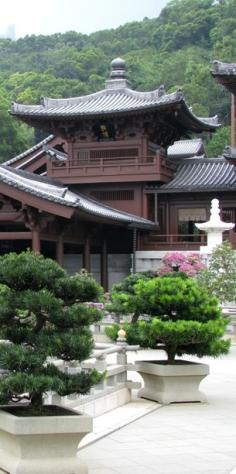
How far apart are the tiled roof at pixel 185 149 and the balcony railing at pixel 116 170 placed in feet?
14.8

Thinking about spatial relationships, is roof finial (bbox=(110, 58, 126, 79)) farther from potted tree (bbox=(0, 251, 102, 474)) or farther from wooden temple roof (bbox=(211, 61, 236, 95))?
potted tree (bbox=(0, 251, 102, 474))

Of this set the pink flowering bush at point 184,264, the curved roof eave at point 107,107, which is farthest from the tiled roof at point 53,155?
the pink flowering bush at point 184,264

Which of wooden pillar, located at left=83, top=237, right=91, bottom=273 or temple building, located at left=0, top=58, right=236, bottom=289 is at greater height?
temple building, located at left=0, top=58, right=236, bottom=289

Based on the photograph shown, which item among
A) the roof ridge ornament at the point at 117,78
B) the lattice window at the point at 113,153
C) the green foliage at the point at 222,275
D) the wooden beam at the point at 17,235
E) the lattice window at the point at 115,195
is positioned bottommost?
the green foliage at the point at 222,275

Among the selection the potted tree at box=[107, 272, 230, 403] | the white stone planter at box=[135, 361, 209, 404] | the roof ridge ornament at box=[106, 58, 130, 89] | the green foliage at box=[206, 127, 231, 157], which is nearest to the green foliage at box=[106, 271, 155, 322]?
the potted tree at box=[107, 272, 230, 403]

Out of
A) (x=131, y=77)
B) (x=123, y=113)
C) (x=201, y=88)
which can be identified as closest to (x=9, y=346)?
(x=123, y=113)

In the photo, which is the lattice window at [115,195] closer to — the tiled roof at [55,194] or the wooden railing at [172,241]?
the tiled roof at [55,194]

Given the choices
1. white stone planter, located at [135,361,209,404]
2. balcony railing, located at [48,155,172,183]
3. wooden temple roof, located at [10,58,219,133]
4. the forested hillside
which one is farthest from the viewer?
the forested hillside

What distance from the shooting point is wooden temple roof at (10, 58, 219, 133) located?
33312 millimetres

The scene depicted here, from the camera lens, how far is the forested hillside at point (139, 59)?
8212cm

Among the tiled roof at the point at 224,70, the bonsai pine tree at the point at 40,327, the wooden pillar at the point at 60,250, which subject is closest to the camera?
the bonsai pine tree at the point at 40,327

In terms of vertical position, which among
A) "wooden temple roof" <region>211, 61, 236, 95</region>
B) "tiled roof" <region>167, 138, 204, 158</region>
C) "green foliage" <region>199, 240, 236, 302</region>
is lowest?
"green foliage" <region>199, 240, 236, 302</region>

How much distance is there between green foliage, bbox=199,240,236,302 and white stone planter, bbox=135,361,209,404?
40.4 feet

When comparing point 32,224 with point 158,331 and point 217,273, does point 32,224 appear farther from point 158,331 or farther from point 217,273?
point 158,331
